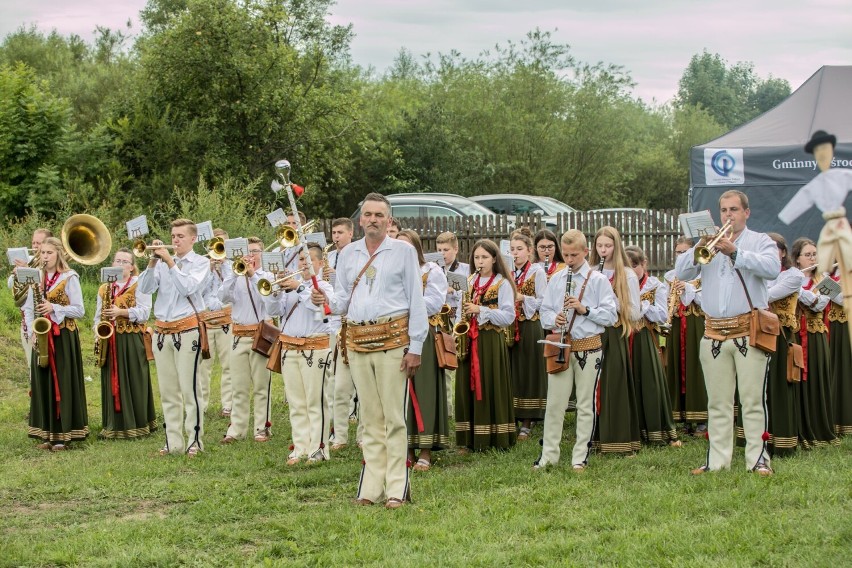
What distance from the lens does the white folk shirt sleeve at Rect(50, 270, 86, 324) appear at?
35.7 feet

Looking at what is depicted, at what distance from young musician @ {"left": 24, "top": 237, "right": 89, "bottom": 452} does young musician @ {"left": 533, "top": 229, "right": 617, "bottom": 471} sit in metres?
5.36

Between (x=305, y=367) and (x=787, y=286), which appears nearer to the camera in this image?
(x=787, y=286)

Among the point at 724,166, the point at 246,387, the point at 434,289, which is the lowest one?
the point at 246,387

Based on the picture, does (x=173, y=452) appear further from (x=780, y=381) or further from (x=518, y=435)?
(x=780, y=381)

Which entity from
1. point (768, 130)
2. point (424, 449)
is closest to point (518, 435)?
point (424, 449)

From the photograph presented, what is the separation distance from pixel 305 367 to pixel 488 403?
72.0 inches

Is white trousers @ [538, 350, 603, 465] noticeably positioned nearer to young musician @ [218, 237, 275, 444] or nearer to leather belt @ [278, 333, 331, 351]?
leather belt @ [278, 333, 331, 351]

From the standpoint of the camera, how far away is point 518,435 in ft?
35.3

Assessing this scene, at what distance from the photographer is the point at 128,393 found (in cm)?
1155

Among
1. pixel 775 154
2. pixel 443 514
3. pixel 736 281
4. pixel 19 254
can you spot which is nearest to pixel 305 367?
pixel 443 514

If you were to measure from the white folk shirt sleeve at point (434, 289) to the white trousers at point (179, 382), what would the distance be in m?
2.43

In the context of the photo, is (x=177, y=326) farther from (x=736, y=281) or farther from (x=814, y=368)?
(x=814, y=368)

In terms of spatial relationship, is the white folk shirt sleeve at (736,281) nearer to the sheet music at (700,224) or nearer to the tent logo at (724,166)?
the sheet music at (700,224)

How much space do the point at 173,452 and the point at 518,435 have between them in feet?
11.6
